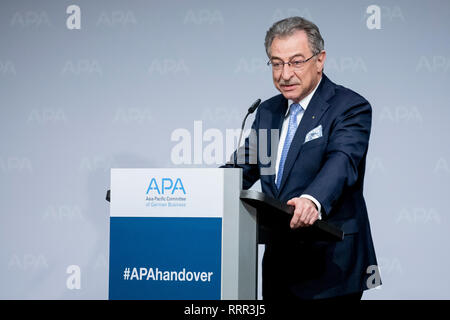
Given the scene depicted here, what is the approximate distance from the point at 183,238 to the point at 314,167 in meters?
0.63

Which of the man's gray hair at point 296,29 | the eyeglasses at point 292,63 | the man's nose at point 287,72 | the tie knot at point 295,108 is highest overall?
the man's gray hair at point 296,29

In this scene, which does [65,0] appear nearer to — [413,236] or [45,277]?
[45,277]

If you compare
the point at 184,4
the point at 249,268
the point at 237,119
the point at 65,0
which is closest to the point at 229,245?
the point at 249,268

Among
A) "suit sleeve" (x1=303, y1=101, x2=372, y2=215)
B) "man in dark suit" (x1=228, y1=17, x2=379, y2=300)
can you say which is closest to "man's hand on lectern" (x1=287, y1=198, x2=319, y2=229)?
"suit sleeve" (x1=303, y1=101, x2=372, y2=215)

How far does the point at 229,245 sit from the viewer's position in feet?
5.24

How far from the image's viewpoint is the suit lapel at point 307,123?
2.05m

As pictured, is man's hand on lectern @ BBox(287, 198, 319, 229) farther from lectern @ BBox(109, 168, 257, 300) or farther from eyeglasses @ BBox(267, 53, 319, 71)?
eyeglasses @ BBox(267, 53, 319, 71)

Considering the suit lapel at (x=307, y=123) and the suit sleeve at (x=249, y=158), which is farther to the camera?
the suit sleeve at (x=249, y=158)

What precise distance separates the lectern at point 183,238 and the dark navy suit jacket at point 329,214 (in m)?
0.39

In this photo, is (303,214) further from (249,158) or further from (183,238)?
(249,158)

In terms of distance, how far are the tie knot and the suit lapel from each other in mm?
67

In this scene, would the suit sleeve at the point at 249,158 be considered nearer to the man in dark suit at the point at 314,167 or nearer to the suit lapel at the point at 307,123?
the man in dark suit at the point at 314,167

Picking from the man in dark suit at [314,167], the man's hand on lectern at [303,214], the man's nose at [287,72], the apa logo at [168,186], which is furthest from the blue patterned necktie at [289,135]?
the apa logo at [168,186]

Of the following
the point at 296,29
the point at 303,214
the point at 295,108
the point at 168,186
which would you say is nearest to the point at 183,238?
the point at 168,186
